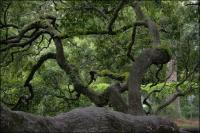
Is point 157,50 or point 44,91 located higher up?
point 157,50

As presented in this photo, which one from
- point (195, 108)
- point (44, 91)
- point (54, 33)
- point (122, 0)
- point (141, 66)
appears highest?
point (122, 0)

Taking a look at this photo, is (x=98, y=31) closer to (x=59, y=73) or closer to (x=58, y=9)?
(x=58, y=9)

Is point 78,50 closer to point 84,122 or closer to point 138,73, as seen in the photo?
point 138,73

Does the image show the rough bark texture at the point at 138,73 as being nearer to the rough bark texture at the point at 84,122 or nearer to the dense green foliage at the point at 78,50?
the rough bark texture at the point at 84,122

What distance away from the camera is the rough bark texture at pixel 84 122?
5.11 m

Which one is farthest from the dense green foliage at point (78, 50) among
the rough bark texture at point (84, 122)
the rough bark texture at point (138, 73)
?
the rough bark texture at point (84, 122)

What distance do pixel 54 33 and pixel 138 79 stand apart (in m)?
2.59

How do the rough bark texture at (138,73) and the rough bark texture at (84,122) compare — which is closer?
the rough bark texture at (84,122)

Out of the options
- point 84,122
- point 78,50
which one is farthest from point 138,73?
point 78,50

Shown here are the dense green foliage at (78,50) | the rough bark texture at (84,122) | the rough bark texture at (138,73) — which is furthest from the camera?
the dense green foliage at (78,50)

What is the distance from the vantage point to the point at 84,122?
6004mm

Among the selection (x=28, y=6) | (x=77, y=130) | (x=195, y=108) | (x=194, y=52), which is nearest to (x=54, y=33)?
(x=28, y=6)

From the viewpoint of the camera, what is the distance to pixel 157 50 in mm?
9531

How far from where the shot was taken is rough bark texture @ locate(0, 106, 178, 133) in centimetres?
511
